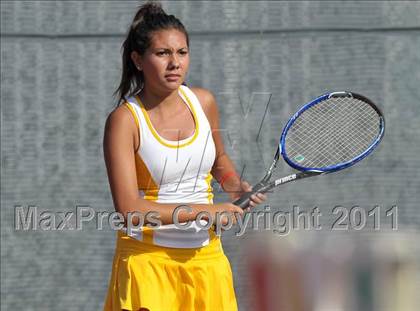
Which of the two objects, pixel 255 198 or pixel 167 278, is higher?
pixel 255 198

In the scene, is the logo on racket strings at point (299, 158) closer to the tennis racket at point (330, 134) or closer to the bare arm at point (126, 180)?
the tennis racket at point (330, 134)

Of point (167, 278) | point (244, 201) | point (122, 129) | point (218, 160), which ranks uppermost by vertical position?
point (122, 129)

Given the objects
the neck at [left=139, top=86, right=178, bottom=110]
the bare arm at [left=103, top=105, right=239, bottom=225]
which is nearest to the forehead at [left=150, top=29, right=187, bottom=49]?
the neck at [left=139, top=86, right=178, bottom=110]

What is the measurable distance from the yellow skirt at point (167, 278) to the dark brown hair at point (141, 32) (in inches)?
19.9

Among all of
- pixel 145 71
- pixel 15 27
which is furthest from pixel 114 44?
pixel 145 71

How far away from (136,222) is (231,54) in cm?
166

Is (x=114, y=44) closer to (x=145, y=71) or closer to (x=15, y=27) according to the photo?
(x=15, y=27)

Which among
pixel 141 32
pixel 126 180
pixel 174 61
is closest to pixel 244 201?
pixel 126 180

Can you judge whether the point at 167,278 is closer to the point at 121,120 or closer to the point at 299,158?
the point at 121,120

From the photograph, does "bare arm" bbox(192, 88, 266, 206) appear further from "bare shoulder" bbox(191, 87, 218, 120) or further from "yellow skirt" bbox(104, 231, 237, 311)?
"yellow skirt" bbox(104, 231, 237, 311)

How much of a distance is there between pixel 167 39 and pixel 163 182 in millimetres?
449

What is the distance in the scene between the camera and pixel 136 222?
3.15 m

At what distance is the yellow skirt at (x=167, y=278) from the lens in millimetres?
3193

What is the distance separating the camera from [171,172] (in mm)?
3184
